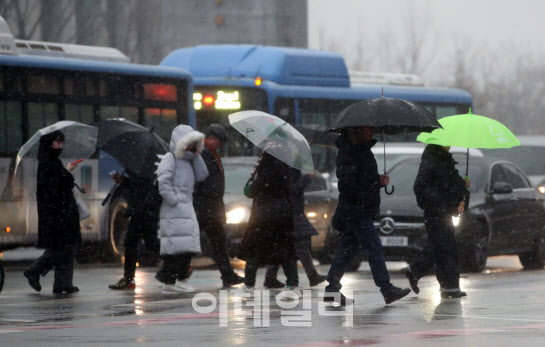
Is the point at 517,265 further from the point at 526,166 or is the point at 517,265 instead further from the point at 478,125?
the point at 478,125

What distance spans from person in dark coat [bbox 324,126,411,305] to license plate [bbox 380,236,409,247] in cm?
463

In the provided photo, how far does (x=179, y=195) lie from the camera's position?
13438mm

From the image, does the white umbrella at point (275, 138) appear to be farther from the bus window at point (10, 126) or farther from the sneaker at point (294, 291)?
the bus window at point (10, 126)

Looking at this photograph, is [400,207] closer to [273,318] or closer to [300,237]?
[300,237]

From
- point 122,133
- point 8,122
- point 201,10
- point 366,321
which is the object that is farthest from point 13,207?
point 201,10

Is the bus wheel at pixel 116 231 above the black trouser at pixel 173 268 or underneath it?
underneath

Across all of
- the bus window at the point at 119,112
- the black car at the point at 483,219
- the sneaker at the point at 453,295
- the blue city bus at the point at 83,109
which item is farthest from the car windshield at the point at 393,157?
the sneaker at the point at 453,295

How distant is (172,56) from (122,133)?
9580 mm

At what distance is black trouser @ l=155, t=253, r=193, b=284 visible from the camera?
1357cm

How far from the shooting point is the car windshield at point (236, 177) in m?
18.0

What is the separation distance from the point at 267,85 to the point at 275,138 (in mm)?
10075

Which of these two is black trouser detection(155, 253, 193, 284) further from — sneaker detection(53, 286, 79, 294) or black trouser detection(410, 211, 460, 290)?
black trouser detection(410, 211, 460, 290)

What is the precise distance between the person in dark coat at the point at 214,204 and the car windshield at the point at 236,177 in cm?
383

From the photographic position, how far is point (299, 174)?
1444 centimetres
